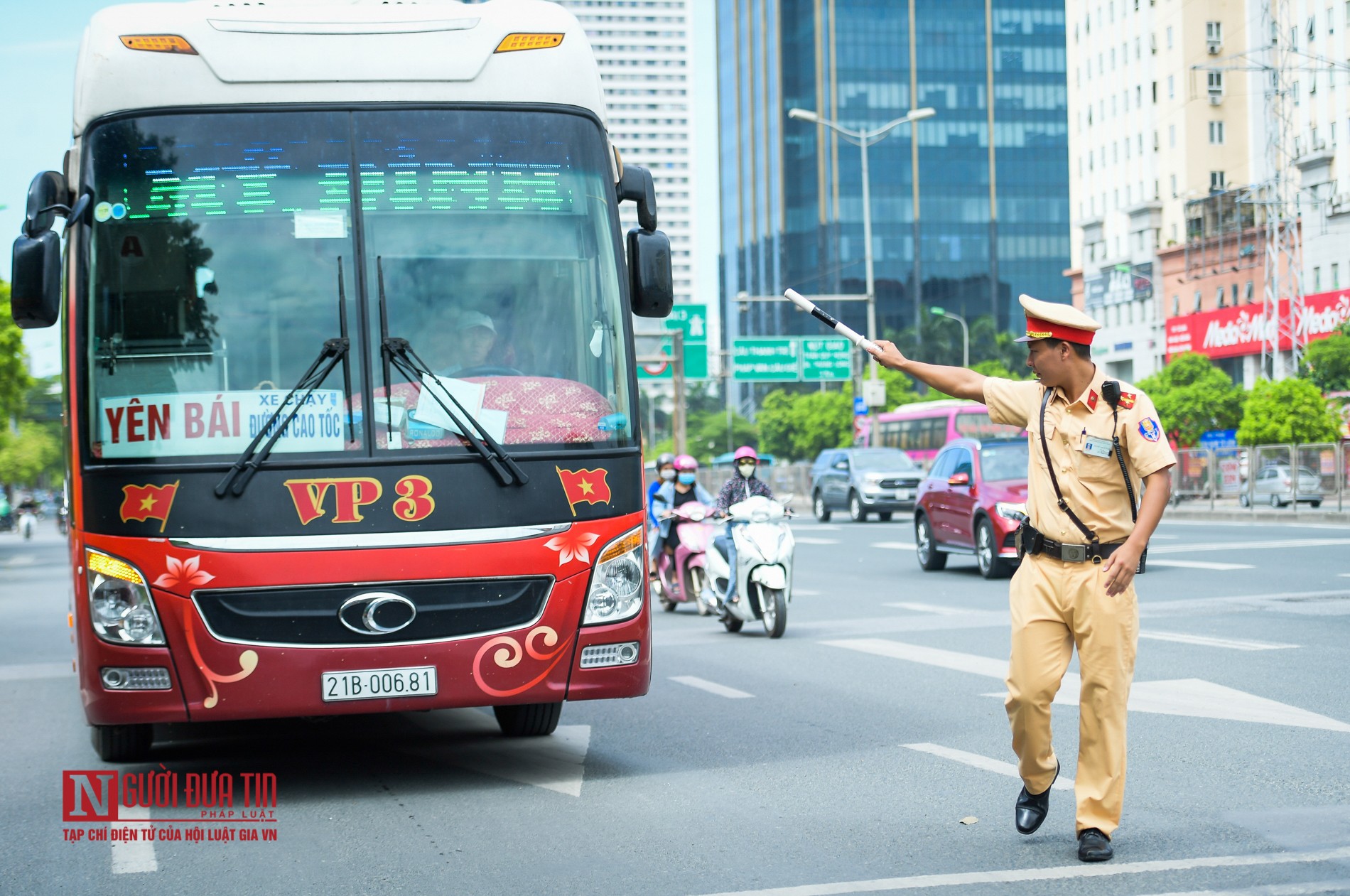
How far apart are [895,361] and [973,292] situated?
125231 mm

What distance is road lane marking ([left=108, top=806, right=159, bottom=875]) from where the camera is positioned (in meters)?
6.00

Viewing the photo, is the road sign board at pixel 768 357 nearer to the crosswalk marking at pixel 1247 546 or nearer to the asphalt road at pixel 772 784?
the crosswalk marking at pixel 1247 546

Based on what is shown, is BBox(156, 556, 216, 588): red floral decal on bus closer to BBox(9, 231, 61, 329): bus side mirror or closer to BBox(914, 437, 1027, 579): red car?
BBox(9, 231, 61, 329): bus side mirror

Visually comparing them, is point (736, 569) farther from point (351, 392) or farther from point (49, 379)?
point (49, 379)

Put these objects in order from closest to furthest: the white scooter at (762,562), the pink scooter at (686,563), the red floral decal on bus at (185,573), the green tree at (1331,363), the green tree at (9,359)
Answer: the red floral decal on bus at (185,573)
the white scooter at (762,562)
the pink scooter at (686,563)
the green tree at (9,359)
the green tree at (1331,363)

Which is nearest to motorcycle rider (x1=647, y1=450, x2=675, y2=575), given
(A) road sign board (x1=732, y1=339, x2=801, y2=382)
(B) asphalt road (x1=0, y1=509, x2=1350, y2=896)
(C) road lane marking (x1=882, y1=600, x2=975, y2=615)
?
(C) road lane marking (x1=882, y1=600, x2=975, y2=615)

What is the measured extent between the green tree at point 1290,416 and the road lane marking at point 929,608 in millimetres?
25675

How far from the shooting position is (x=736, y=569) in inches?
564

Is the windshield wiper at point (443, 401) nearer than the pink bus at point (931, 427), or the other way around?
the windshield wiper at point (443, 401)

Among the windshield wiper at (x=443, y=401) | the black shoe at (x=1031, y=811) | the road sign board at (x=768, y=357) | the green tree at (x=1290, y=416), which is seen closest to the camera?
the black shoe at (x=1031, y=811)

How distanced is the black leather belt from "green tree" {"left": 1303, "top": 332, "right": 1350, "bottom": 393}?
46.4 m

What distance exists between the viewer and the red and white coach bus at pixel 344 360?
265 inches

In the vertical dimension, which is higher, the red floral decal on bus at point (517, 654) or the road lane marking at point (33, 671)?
the red floral decal on bus at point (517, 654)

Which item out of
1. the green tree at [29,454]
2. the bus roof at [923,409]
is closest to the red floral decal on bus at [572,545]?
the bus roof at [923,409]
